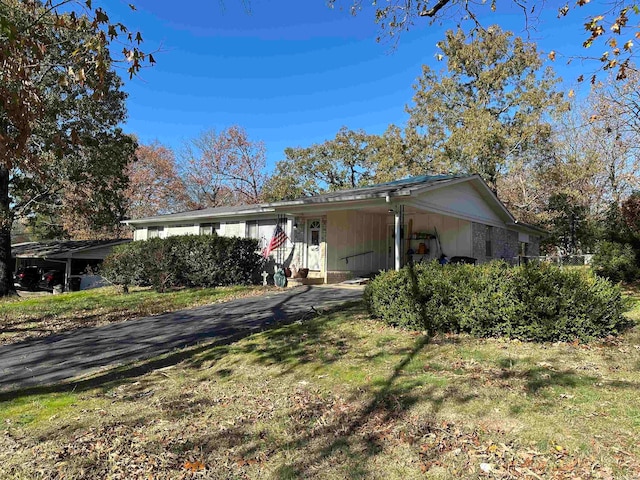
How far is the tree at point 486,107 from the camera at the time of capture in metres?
24.0

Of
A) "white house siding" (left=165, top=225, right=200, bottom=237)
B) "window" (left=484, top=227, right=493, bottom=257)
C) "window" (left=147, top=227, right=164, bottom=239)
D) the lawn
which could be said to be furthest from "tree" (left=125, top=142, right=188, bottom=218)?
the lawn

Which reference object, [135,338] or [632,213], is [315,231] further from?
[632,213]

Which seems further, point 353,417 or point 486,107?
point 486,107

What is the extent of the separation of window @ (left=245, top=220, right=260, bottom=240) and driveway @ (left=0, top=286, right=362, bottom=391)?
20.4 feet

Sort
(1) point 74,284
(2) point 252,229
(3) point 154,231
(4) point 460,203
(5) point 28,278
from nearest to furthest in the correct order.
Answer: (4) point 460,203
(2) point 252,229
(3) point 154,231
(1) point 74,284
(5) point 28,278

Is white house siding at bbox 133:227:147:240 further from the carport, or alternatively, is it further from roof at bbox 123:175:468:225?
the carport

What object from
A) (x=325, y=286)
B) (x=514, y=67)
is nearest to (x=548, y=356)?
(x=325, y=286)

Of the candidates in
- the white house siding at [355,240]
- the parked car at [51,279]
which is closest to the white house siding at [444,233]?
the white house siding at [355,240]

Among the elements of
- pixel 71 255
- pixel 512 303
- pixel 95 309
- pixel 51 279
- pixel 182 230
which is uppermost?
pixel 182 230

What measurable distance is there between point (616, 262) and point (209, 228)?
48.4 feet

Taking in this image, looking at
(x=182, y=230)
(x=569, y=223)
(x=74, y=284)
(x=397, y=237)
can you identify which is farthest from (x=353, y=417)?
(x=569, y=223)

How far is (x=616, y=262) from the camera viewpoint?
1145 centimetres

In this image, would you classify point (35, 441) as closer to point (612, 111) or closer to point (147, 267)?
point (147, 267)

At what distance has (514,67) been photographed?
2675 centimetres
